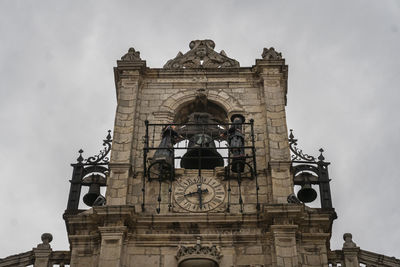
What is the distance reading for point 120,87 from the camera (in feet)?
66.3

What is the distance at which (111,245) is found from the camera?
15.6 metres

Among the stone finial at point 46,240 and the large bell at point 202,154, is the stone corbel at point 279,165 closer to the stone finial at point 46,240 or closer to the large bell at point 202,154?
the large bell at point 202,154

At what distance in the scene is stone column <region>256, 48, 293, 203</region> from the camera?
17.1 metres

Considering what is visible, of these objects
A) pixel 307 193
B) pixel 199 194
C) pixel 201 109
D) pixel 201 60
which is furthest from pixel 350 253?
pixel 201 60

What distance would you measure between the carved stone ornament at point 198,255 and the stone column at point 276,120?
1.91 meters

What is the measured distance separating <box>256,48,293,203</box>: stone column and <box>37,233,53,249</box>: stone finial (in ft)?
14.9

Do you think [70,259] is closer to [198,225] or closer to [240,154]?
[198,225]

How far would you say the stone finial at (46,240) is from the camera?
53.7 ft

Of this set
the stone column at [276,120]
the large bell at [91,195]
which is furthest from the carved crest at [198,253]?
the large bell at [91,195]

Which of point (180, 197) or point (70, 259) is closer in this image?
point (70, 259)

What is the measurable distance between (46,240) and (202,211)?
3.16 metres

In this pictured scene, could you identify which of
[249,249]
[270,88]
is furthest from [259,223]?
[270,88]

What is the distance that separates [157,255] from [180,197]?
1736 millimetres

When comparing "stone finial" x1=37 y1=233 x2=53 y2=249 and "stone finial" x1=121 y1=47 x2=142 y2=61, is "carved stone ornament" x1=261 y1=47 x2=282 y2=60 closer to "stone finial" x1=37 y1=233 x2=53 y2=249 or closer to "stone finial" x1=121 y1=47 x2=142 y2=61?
"stone finial" x1=121 y1=47 x2=142 y2=61
